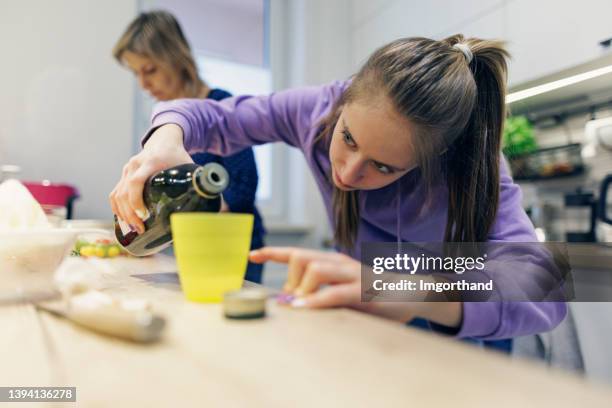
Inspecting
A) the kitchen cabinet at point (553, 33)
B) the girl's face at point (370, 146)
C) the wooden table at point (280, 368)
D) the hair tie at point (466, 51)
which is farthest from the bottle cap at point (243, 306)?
the kitchen cabinet at point (553, 33)

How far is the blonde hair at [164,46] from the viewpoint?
136 centimetres

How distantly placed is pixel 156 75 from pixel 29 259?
1056mm

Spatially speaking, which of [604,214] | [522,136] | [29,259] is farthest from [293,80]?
[29,259]

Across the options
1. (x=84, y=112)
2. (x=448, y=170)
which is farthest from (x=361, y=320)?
(x=84, y=112)

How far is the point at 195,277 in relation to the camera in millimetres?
426

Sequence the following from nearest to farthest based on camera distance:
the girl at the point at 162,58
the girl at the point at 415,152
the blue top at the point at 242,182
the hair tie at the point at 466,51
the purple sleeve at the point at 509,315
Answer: the purple sleeve at the point at 509,315 < the girl at the point at 415,152 < the hair tie at the point at 466,51 < the blue top at the point at 242,182 < the girl at the point at 162,58

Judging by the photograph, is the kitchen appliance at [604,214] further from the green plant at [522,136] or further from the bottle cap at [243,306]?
the bottle cap at [243,306]

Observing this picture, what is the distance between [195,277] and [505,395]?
0.30m

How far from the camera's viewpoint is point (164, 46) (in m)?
1.37

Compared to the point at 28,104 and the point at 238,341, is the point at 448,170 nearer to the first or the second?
the point at 238,341

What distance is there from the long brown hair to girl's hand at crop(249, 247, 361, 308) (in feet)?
1.11

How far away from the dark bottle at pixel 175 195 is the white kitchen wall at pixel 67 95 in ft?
4.26

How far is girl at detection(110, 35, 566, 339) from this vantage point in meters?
0.59

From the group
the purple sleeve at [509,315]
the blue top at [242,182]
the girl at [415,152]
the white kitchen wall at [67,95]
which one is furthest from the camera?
the white kitchen wall at [67,95]
